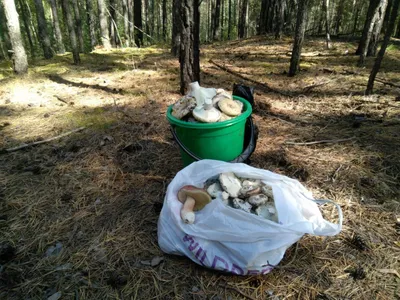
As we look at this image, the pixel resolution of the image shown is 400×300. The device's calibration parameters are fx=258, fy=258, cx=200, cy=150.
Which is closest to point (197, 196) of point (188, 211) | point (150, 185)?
point (188, 211)

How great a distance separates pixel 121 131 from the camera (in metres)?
2.99

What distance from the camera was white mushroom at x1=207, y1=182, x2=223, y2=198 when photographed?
159 centimetres

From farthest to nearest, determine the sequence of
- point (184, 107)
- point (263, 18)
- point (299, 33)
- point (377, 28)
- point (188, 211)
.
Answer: point (263, 18)
point (377, 28)
point (299, 33)
point (184, 107)
point (188, 211)

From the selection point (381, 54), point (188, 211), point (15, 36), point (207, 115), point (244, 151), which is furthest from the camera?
point (15, 36)

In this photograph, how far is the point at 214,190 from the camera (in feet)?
5.31

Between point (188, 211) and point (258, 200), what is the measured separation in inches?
16.6

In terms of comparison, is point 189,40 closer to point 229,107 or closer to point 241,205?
point 229,107

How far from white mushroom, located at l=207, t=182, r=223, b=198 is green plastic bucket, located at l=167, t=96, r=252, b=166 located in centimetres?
37

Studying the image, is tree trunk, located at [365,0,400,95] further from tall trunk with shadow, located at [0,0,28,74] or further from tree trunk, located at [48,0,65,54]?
tree trunk, located at [48,0,65,54]

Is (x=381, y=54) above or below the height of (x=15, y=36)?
below

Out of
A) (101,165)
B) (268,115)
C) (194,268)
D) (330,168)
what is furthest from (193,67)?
(194,268)

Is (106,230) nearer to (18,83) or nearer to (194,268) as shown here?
(194,268)

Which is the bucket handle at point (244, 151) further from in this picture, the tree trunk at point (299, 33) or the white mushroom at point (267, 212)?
the tree trunk at point (299, 33)

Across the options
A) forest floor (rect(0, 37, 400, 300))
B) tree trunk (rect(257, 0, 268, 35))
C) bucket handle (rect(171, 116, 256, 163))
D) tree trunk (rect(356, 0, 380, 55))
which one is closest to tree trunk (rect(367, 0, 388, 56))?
tree trunk (rect(356, 0, 380, 55))
